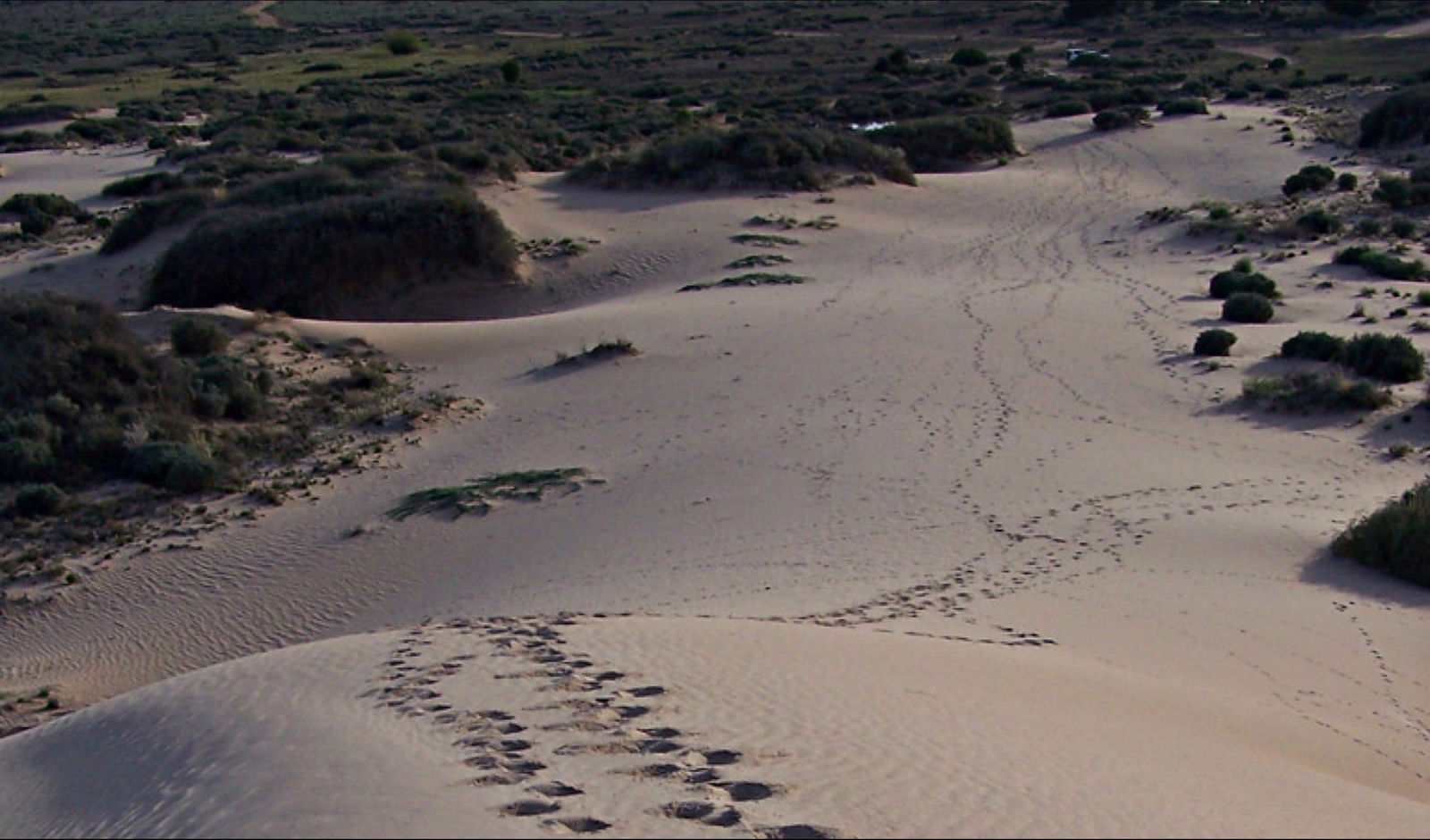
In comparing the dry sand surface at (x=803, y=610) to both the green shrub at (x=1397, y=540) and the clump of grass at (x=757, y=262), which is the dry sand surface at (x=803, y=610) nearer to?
the green shrub at (x=1397, y=540)

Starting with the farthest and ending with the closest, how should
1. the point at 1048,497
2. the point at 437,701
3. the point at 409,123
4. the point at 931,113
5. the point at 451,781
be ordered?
1. the point at 931,113
2. the point at 409,123
3. the point at 1048,497
4. the point at 437,701
5. the point at 451,781

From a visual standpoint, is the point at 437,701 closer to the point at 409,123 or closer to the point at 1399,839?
the point at 1399,839

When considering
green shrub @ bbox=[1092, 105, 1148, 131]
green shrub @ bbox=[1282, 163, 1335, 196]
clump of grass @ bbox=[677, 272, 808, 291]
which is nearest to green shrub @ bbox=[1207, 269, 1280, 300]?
clump of grass @ bbox=[677, 272, 808, 291]

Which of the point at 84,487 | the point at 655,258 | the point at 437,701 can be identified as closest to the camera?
the point at 437,701

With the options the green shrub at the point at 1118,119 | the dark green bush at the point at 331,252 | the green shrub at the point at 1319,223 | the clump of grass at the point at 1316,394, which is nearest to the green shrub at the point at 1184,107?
the green shrub at the point at 1118,119

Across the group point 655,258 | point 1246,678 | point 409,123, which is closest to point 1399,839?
point 1246,678

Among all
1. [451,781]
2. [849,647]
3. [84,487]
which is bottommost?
[84,487]

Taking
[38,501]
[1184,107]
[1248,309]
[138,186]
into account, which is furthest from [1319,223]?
[138,186]

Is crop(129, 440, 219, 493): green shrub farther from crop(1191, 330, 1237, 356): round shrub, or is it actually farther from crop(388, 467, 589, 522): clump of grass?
crop(1191, 330, 1237, 356): round shrub
